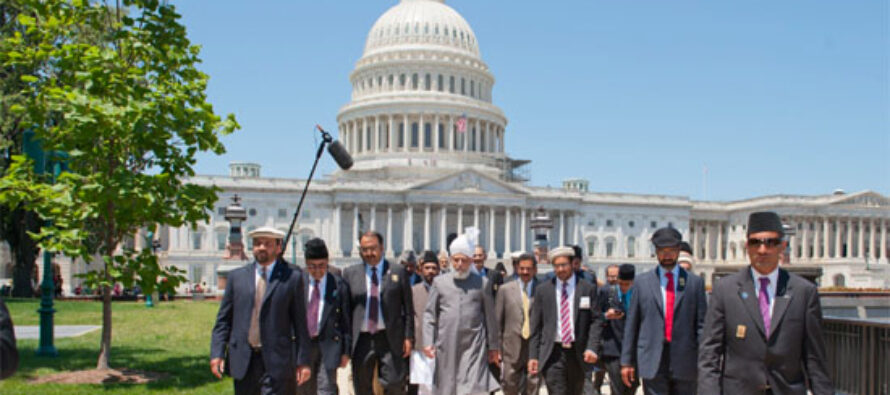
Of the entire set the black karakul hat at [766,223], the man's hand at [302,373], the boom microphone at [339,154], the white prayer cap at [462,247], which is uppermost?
the boom microphone at [339,154]

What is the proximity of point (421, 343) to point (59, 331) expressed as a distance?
1726cm

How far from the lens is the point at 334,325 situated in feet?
34.0

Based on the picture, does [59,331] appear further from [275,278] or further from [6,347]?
[6,347]

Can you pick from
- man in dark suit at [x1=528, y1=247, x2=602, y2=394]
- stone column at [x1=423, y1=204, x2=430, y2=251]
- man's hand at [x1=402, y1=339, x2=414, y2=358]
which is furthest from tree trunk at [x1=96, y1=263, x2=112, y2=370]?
stone column at [x1=423, y1=204, x2=430, y2=251]

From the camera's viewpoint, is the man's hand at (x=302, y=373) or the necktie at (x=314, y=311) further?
the necktie at (x=314, y=311)

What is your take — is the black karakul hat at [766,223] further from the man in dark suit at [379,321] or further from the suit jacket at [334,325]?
the suit jacket at [334,325]

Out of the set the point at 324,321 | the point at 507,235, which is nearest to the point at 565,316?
the point at 324,321

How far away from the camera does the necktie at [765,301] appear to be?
22.0ft

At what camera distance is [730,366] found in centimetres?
680

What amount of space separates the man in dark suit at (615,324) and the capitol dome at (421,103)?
77.8 m

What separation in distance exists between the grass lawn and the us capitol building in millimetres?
48444

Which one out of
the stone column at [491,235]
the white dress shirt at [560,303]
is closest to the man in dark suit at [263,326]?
the white dress shirt at [560,303]

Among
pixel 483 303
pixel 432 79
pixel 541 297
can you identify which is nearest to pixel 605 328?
pixel 541 297

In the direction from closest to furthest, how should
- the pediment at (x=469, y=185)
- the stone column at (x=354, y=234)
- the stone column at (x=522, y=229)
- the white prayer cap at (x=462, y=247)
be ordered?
the white prayer cap at (x=462, y=247)
the stone column at (x=354, y=234)
the pediment at (x=469, y=185)
the stone column at (x=522, y=229)
